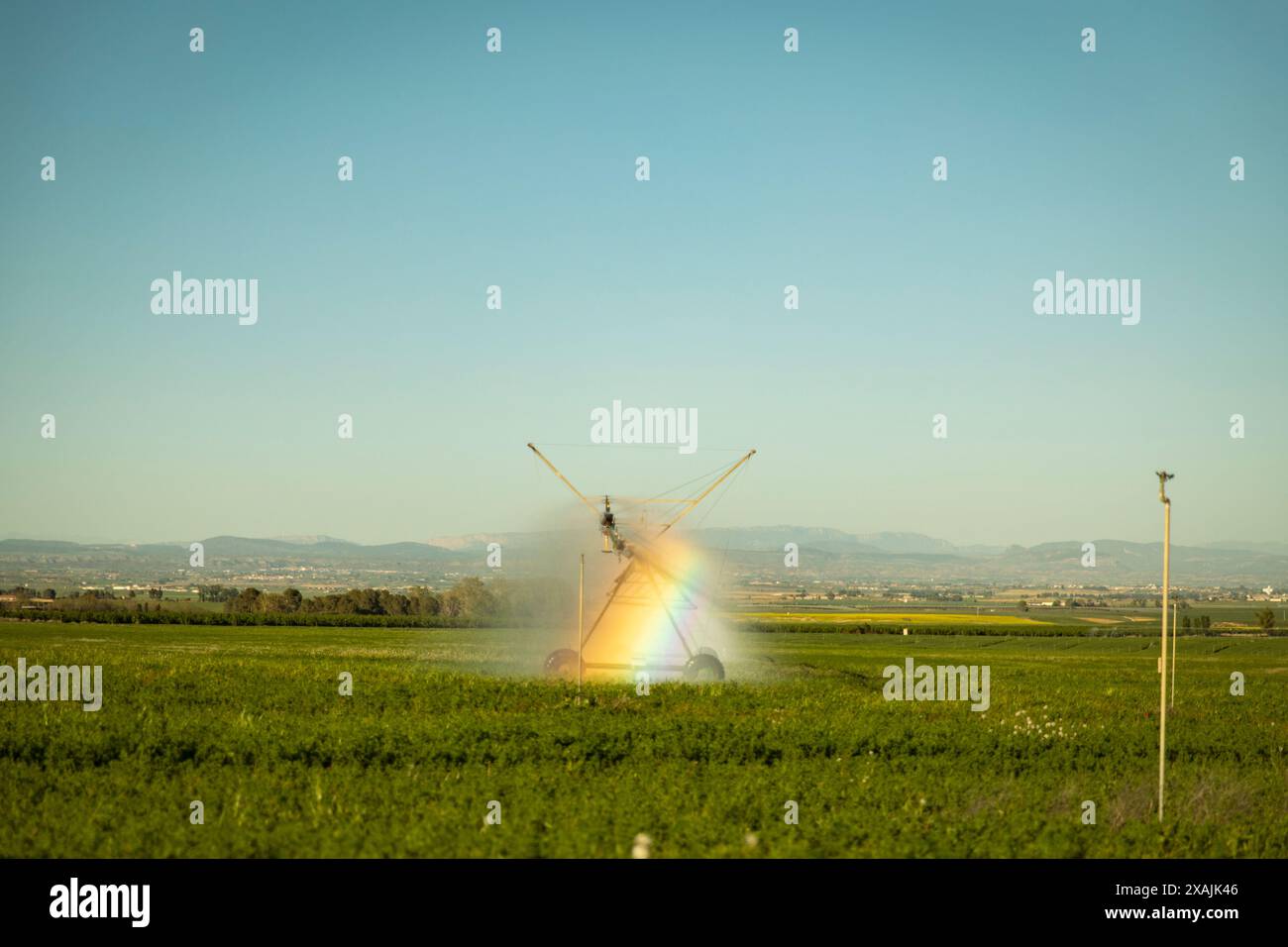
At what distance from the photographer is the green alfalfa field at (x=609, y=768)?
580 inches

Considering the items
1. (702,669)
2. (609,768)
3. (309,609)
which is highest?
(609,768)

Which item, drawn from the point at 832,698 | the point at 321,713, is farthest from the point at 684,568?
the point at 321,713

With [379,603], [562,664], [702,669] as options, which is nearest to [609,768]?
[562,664]

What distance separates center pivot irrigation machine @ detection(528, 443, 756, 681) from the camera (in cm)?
3512

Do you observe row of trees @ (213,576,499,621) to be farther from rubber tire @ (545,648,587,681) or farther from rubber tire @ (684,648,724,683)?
rubber tire @ (684,648,724,683)

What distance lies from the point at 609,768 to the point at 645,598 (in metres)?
14.6

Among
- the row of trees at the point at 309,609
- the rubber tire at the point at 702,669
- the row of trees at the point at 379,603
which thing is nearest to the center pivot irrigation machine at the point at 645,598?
the rubber tire at the point at 702,669

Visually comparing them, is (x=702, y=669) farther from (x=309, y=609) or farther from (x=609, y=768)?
(x=309, y=609)

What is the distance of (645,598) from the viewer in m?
35.7

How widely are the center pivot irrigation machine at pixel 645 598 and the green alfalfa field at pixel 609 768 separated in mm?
1428

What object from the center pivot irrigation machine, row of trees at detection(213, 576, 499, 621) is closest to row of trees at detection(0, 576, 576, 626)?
row of trees at detection(213, 576, 499, 621)

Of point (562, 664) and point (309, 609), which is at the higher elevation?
point (562, 664)

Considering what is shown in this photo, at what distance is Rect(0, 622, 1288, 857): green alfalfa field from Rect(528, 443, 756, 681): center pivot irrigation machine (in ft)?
4.69
